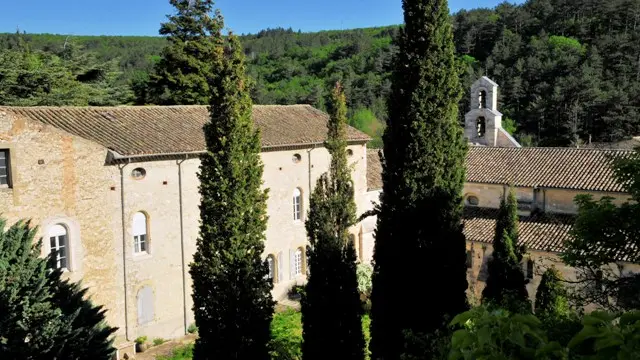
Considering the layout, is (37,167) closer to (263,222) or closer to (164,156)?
(164,156)

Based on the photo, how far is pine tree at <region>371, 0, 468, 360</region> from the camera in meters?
14.8

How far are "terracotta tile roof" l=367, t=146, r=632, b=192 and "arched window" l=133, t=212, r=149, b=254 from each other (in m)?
16.8

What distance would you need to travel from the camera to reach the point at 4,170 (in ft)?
58.9

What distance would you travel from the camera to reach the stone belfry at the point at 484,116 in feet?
116

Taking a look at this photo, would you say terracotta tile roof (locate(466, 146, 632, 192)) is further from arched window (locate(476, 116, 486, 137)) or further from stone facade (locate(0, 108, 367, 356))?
stone facade (locate(0, 108, 367, 356))

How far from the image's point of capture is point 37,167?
1834 centimetres

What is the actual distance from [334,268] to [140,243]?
362 inches

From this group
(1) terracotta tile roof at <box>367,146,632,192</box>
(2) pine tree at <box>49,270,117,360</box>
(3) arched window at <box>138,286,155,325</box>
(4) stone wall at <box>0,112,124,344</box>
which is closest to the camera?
(2) pine tree at <box>49,270,117,360</box>

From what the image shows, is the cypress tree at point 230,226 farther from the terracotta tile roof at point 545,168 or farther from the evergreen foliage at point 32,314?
the terracotta tile roof at point 545,168

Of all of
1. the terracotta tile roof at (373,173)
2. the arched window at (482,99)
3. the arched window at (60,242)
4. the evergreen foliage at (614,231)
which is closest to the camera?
the evergreen foliage at (614,231)

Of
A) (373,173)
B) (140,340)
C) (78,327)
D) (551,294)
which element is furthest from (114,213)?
(551,294)

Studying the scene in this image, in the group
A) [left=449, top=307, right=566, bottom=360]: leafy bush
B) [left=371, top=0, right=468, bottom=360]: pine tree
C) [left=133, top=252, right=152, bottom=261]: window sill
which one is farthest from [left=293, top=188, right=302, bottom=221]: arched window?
[left=449, top=307, right=566, bottom=360]: leafy bush

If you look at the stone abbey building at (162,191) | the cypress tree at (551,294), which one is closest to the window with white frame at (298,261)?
the stone abbey building at (162,191)

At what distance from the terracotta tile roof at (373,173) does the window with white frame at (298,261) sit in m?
6.10
